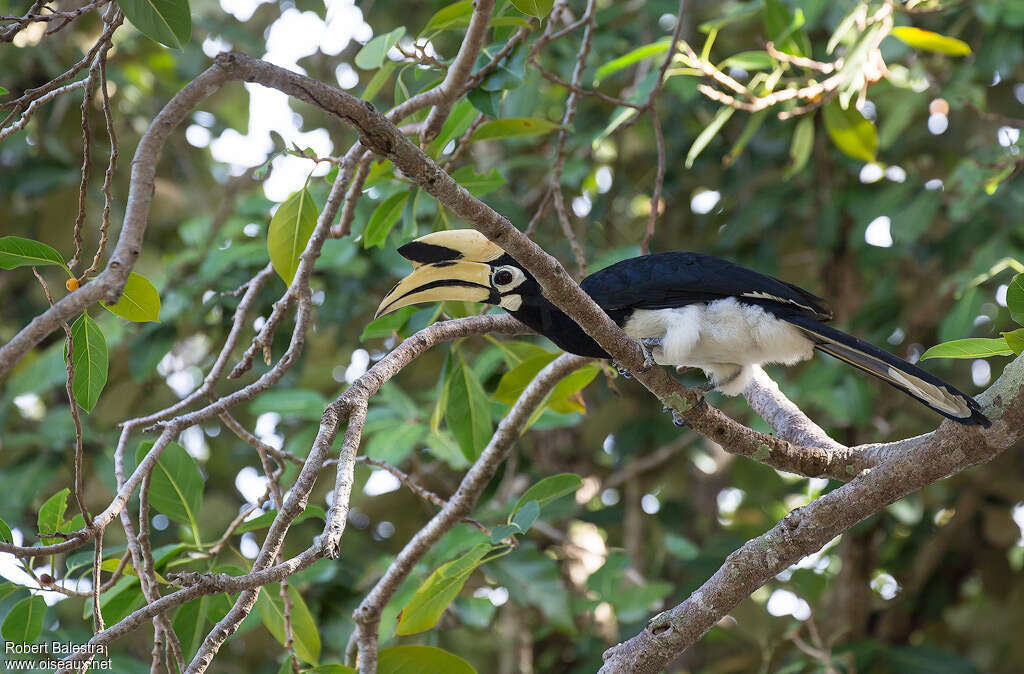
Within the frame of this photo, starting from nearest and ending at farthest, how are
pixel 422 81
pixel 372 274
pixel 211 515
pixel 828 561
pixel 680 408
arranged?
1. pixel 680 408
2. pixel 422 81
3. pixel 211 515
4. pixel 372 274
5. pixel 828 561

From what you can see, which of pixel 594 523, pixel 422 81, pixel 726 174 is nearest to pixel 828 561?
pixel 594 523

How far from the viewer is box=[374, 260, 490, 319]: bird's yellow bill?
260cm

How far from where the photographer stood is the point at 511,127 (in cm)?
277

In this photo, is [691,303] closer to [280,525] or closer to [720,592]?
[720,592]

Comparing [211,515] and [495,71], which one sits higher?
[495,71]

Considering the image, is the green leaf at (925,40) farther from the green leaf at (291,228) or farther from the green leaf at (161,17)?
the green leaf at (161,17)

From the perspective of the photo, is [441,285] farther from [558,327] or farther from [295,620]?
[295,620]

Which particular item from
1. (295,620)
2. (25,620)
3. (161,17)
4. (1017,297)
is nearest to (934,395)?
(1017,297)

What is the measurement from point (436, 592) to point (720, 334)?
3.76 ft

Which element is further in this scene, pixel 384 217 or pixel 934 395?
pixel 384 217

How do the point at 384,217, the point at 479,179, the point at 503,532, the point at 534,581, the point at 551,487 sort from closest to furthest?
the point at 503,532, the point at 551,487, the point at 384,217, the point at 479,179, the point at 534,581

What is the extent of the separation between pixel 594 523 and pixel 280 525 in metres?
2.88

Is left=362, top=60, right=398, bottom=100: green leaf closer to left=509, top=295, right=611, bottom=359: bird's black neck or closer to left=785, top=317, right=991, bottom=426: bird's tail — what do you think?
left=509, top=295, right=611, bottom=359: bird's black neck

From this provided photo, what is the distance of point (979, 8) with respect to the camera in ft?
12.5
